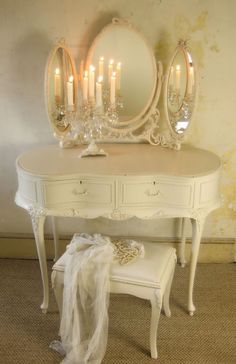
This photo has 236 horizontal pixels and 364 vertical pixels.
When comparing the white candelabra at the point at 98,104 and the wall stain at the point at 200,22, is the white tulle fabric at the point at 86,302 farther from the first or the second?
the wall stain at the point at 200,22

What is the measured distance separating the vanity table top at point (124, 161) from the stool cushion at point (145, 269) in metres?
0.43

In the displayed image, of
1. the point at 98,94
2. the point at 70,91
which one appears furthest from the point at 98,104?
the point at 70,91

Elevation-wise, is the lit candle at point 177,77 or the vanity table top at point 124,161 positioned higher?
the lit candle at point 177,77

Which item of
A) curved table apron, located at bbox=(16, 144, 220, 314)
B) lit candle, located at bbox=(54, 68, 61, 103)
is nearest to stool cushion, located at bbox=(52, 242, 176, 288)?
curved table apron, located at bbox=(16, 144, 220, 314)

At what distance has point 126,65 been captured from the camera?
7.04 feet

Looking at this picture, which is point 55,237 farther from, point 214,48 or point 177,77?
point 214,48

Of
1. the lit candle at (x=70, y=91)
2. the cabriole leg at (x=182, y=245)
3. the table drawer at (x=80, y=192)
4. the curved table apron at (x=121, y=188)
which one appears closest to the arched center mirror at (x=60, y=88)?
the lit candle at (x=70, y=91)

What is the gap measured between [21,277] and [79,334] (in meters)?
0.85

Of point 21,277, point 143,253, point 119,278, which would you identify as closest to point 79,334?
point 119,278

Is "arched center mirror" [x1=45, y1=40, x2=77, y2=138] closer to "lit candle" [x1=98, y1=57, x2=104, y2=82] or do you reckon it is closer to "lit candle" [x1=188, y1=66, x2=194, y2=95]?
"lit candle" [x1=98, y1=57, x2=104, y2=82]

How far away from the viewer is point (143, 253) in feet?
6.14

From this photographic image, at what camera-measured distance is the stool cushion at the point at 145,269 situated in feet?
5.65

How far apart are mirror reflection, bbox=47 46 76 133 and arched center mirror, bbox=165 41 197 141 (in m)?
0.57

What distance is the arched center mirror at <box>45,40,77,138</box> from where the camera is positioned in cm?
206
